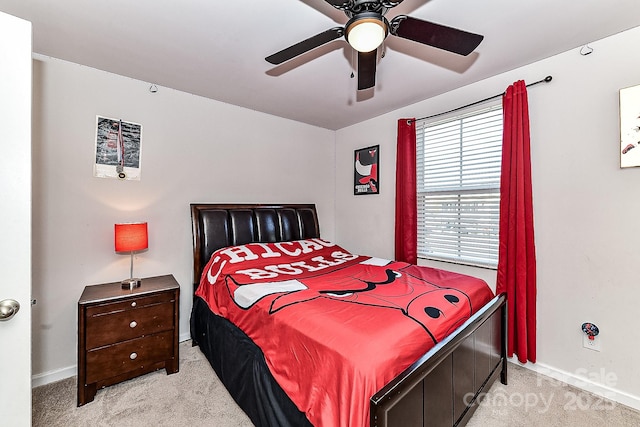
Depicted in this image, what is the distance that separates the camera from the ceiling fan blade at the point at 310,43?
1482mm

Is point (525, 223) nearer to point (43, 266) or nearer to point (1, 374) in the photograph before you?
point (1, 374)

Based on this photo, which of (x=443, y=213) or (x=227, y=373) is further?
(x=443, y=213)

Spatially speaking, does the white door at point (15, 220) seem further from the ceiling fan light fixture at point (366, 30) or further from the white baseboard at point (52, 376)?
the white baseboard at point (52, 376)

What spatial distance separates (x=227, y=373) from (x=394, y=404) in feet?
4.71

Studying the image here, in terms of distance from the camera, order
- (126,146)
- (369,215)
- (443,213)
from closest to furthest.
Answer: (126,146) → (443,213) → (369,215)

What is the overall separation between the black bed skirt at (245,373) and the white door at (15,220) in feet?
3.22

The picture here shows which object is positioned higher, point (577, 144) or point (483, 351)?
point (577, 144)

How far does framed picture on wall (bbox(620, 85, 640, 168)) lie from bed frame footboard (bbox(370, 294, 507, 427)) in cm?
127

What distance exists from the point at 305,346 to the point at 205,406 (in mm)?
1180

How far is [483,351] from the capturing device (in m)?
1.86

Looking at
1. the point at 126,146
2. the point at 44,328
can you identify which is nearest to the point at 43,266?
the point at 44,328

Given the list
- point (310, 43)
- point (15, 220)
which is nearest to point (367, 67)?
point (310, 43)

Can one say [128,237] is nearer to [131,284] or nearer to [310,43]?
[131,284]

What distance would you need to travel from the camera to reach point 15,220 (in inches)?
43.9
